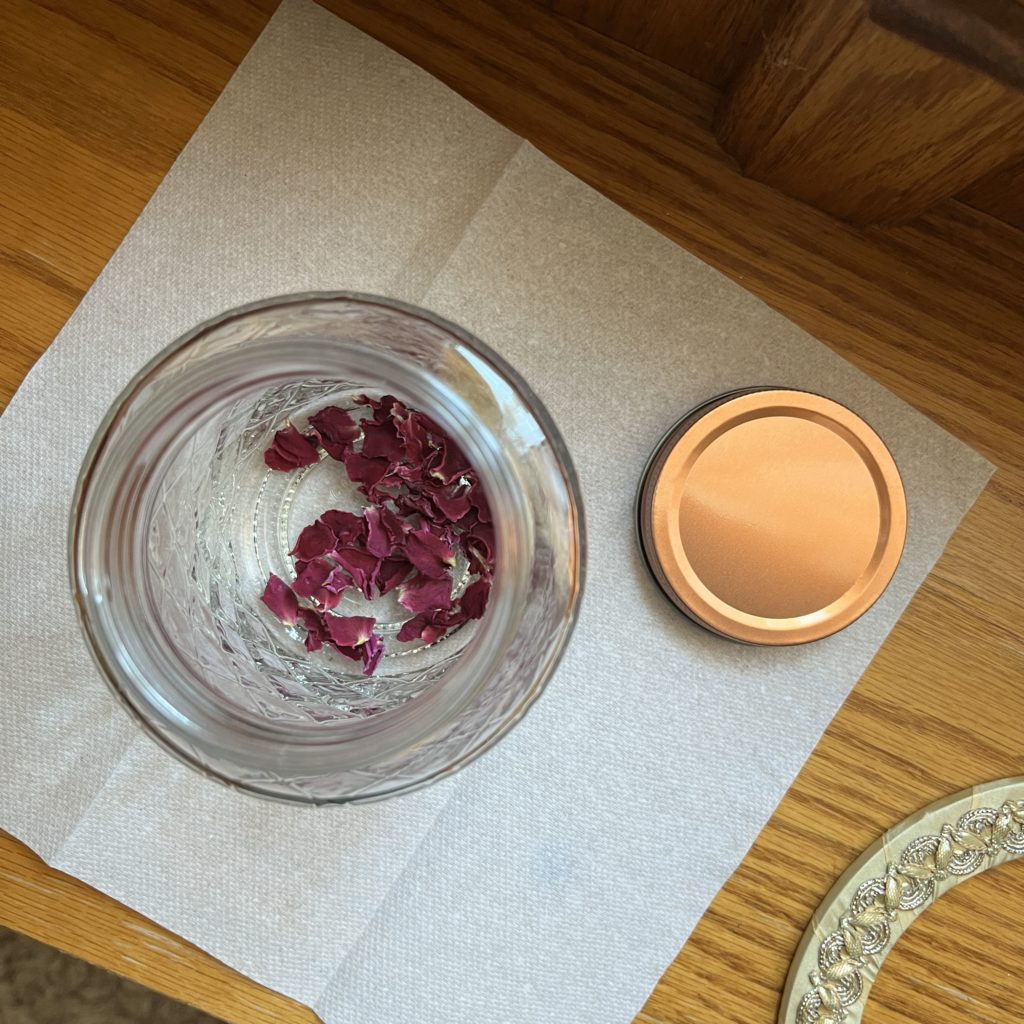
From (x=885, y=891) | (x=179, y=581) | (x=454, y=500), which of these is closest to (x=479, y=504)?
(x=454, y=500)

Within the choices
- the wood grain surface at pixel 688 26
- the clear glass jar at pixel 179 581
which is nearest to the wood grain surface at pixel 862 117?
the wood grain surface at pixel 688 26

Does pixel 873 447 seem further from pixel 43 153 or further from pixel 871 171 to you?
pixel 43 153

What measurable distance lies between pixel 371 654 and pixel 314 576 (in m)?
0.04

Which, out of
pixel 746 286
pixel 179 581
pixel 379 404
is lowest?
pixel 179 581

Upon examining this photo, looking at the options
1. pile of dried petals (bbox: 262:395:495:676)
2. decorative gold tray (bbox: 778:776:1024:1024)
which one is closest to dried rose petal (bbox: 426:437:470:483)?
pile of dried petals (bbox: 262:395:495:676)

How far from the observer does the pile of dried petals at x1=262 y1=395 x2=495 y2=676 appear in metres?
0.39

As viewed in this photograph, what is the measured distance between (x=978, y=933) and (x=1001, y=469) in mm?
206

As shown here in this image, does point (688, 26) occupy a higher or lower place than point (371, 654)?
higher

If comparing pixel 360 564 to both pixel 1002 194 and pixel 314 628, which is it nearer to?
pixel 314 628

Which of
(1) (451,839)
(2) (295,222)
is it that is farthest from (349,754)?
(2) (295,222)

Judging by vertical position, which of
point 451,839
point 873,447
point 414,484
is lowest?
point 451,839

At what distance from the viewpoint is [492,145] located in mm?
409

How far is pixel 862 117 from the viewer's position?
0.36m

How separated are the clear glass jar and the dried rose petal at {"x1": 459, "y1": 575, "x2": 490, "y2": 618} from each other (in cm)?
4
